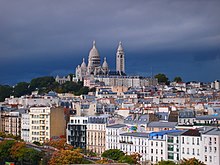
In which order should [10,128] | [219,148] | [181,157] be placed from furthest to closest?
[10,128] < [181,157] < [219,148]

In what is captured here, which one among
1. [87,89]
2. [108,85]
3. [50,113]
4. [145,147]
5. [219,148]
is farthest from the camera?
[108,85]

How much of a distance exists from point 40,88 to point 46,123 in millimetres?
95050

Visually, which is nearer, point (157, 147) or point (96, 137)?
point (157, 147)

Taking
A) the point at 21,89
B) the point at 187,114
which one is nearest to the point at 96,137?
the point at 187,114

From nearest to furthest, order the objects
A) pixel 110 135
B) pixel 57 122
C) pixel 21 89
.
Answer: pixel 110 135
pixel 57 122
pixel 21 89

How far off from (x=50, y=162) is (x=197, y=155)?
15.6 m

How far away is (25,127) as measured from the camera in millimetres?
93250

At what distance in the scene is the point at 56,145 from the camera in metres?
77.4

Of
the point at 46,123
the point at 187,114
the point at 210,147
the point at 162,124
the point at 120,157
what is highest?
the point at 187,114

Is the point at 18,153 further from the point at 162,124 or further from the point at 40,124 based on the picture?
the point at 162,124

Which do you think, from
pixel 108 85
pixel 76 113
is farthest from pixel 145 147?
pixel 108 85

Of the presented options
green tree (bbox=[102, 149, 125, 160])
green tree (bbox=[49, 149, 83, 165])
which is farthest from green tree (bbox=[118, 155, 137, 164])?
green tree (bbox=[49, 149, 83, 165])

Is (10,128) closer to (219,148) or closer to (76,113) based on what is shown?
(76,113)

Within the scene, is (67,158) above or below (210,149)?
below
